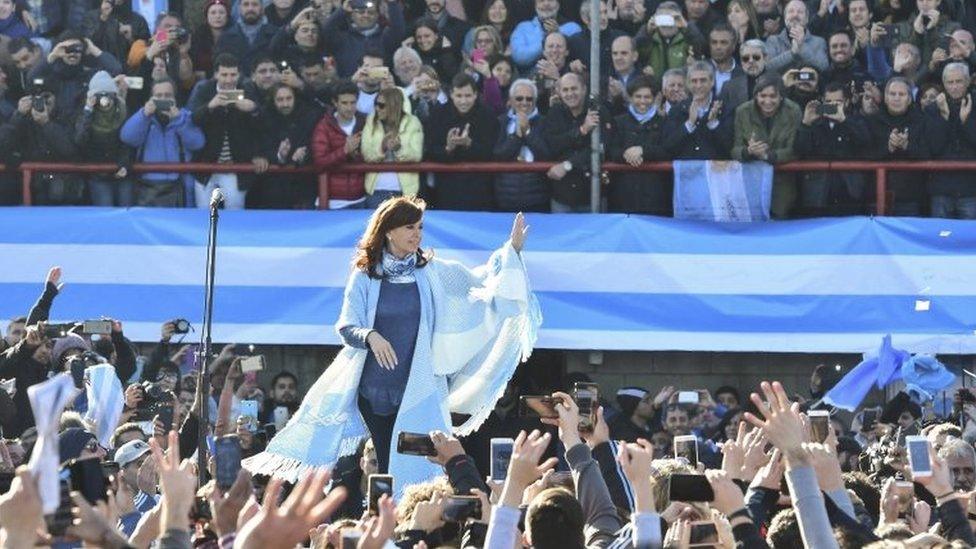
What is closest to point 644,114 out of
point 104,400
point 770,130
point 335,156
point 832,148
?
point 770,130

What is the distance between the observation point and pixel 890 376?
47.0ft

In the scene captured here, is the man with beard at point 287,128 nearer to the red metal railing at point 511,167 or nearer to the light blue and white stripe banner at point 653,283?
the red metal railing at point 511,167

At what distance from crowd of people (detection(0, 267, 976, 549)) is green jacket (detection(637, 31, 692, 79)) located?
3872 mm

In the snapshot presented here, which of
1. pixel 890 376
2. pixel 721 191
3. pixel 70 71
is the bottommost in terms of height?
pixel 890 376

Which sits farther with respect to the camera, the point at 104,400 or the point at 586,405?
the point at 104,400

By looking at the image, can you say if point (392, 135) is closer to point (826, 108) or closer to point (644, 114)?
point (644, 114)

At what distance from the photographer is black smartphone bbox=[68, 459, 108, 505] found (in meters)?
5.35

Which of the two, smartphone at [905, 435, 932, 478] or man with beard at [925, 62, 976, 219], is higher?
man with beard at [925, 62, 976, 219]

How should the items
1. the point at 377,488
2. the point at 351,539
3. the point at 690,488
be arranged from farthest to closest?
the point at 377,488
the point at 690,488
the point at 351,539

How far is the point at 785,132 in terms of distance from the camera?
49.6 feet

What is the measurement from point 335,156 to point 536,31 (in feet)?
5.48

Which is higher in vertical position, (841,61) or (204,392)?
(841,61)

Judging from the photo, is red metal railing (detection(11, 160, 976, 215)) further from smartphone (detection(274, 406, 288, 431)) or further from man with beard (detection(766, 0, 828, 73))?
smartphone (detection(274, 406, 288, 431))

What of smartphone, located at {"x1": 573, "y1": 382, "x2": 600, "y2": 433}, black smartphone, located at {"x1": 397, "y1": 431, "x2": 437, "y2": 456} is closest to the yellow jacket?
black smartphone, located at {"x1": 397, "y1": 431, "x2": 437, "y2": 456}
